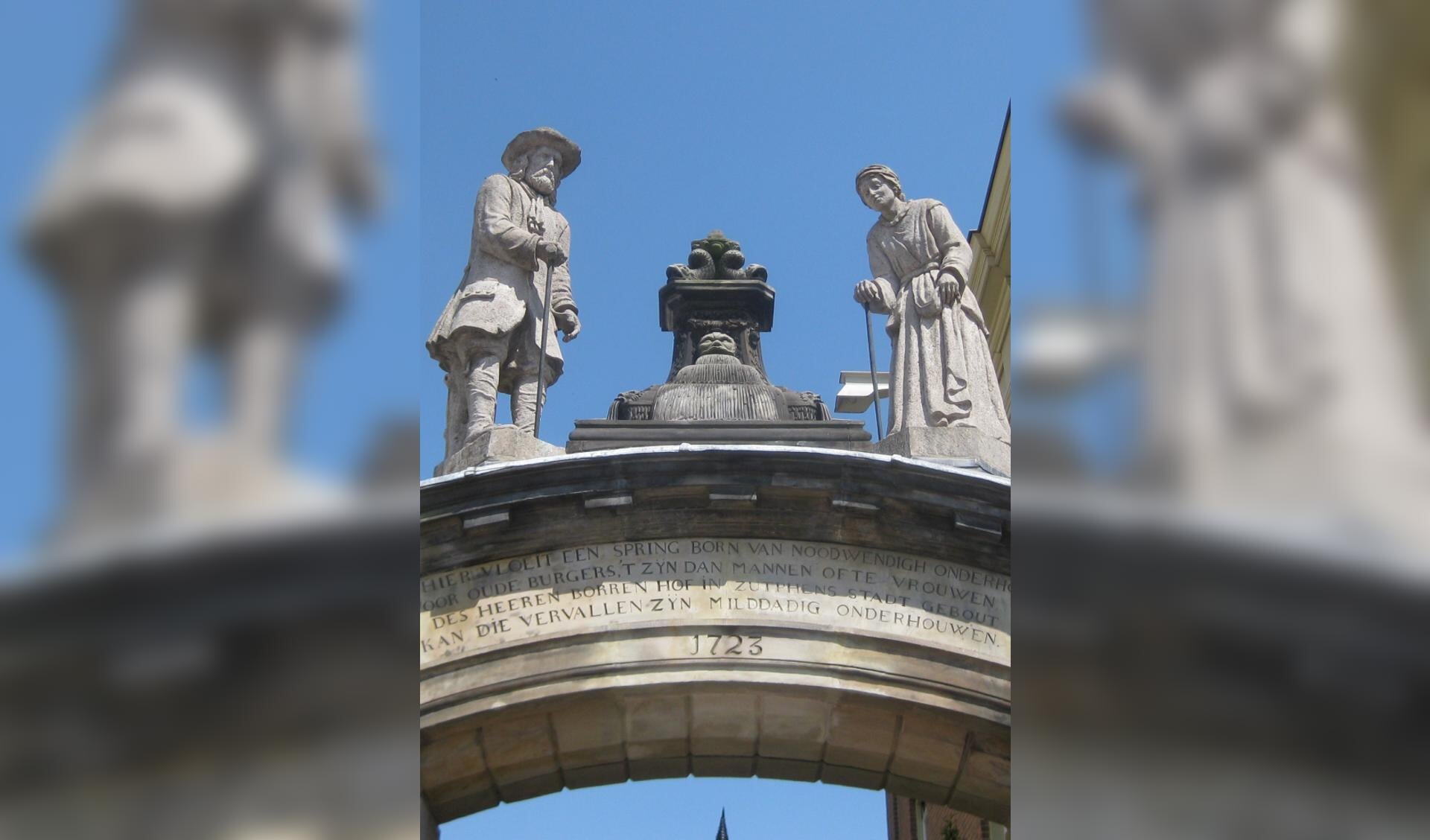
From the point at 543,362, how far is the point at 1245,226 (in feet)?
33.0

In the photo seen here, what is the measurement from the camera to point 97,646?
3.87 feet

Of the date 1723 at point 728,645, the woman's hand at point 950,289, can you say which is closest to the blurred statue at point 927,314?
the woman's hand at point 950,289

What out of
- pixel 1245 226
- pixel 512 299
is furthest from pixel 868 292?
pixel 1245 226

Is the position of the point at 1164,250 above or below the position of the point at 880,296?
below

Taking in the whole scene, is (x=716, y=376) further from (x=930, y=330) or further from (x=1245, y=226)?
(x=1245, y=226)

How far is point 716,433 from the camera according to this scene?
1100 centimetres

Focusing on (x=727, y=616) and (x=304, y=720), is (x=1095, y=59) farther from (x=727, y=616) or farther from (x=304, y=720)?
(x=727, y=616)

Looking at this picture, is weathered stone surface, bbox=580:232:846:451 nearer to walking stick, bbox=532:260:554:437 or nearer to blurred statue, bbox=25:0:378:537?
walking stick, bbox=532:260:554:437

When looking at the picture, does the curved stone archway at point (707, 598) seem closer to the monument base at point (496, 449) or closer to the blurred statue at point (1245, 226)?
the monument base at point (496, 449)

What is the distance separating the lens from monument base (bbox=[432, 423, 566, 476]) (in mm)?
10062

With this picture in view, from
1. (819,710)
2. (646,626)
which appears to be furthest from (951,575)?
(646,626)

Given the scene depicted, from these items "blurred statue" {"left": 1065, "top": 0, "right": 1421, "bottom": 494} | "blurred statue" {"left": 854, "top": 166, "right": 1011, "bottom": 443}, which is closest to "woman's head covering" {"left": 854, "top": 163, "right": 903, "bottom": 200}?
"blurred statue" {"left": 854, "top": 166, "right": 1011, "bottom": 443}

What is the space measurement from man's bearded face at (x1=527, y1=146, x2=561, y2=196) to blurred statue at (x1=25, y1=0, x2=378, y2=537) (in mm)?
10419

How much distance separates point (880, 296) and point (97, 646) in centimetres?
1033
